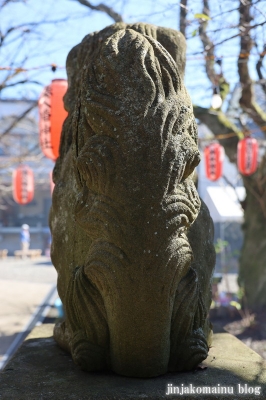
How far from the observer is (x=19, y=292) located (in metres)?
8.61

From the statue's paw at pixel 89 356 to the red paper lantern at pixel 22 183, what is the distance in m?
7.09

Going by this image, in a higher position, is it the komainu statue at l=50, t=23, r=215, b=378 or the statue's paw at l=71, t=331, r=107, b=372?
the komainu statue at l=50, t=23, r=215, b=378

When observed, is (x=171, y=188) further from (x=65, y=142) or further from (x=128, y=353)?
(x=65, y=142)

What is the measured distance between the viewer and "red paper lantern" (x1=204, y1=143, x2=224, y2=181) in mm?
7297

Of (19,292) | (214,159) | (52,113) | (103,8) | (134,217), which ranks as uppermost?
(103,8)

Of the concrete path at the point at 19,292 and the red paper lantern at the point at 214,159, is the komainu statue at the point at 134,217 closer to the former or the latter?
the concrete path at the point at 19,292

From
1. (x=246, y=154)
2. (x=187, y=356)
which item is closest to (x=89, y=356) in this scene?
(x=187, y=356)

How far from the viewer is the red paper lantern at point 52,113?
14.6ft

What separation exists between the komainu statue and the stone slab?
6cm

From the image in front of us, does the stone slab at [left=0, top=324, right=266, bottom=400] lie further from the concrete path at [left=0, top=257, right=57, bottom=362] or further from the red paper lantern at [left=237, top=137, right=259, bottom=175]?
the red paper lantern at [left=237, top=137, right=259, bottom=175]

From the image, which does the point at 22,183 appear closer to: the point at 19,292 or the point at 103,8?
the point at 19,292

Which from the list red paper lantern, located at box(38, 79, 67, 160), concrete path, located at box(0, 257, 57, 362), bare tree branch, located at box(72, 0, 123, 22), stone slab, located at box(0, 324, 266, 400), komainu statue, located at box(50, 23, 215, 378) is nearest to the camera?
stone slab, located at box(0, 324, 266, 400)

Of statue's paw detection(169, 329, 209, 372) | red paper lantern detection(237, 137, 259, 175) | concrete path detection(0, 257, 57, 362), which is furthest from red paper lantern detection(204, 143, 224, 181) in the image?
statue's paw detection(169, 329, 209, 372)

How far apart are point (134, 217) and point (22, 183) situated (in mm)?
7356
